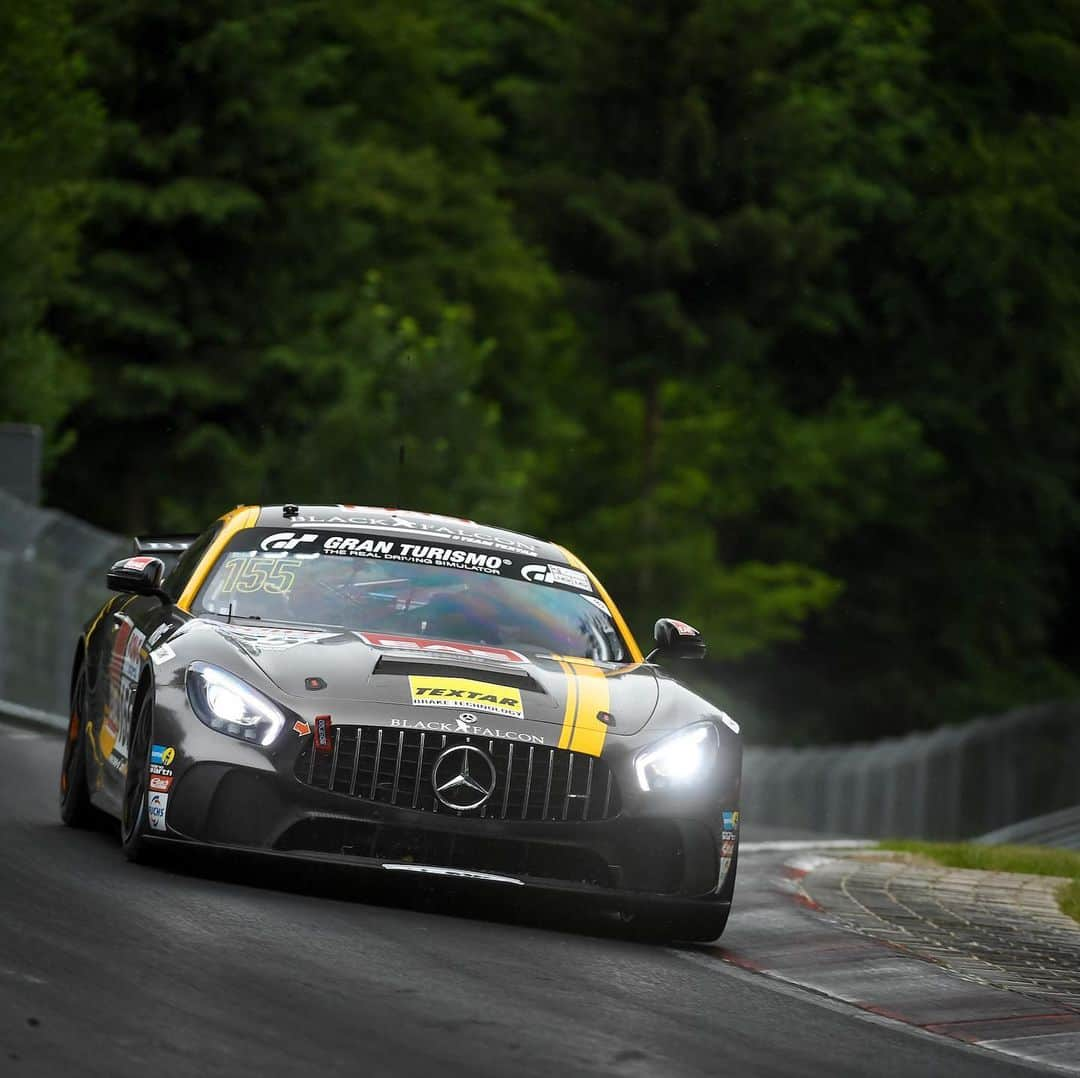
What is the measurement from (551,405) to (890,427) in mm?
6843

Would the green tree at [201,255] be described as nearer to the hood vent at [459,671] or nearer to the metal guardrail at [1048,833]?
the metal guardrail at [1048,833]

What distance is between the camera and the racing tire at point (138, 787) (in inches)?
365

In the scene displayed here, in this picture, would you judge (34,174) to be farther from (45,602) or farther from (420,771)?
(420,771)

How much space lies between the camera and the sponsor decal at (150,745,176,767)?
909 cm

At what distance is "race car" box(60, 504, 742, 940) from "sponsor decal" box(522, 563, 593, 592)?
0.58m

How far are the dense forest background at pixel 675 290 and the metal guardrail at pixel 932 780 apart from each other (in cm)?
857

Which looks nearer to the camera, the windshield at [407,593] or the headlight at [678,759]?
the headlight at [678,759]

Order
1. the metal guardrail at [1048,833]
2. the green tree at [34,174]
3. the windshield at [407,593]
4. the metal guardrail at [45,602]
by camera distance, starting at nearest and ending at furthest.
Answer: the windshield at [407,593], the metal guardrail at [45,602], the metal guardrail at [1048,833], the green tree at [34,174]

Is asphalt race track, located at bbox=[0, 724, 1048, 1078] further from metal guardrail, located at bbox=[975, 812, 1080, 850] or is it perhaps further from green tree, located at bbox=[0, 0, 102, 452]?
green tree, located at bbox=[0, 0, 102, 452]

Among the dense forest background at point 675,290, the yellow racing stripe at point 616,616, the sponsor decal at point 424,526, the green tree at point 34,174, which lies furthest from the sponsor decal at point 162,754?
the dense forest background at point 675,290

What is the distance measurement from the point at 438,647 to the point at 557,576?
133 cm

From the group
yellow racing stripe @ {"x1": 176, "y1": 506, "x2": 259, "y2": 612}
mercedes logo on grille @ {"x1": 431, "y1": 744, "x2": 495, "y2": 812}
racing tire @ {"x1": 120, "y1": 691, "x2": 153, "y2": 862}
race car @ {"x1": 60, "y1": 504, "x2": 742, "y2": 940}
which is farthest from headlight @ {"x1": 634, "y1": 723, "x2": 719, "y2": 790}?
yellow racing stripe @ {"x1": 176, "y1": 506, "x2": 259, "y2": 612}

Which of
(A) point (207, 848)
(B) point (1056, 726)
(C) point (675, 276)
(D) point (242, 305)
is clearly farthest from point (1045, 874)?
(C) point (675, 276)

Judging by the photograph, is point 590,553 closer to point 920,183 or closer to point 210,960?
point 920,183
